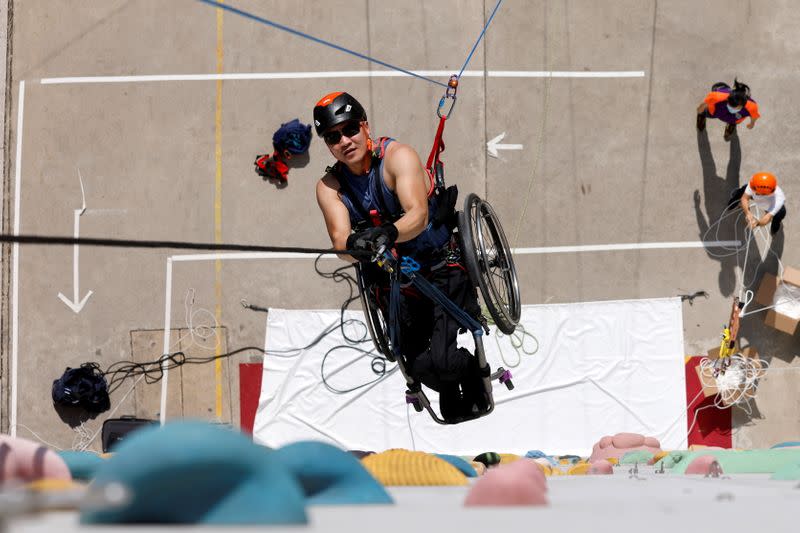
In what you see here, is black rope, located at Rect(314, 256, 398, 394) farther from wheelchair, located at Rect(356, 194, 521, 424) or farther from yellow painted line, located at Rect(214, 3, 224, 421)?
wheelchair, located at Rect(356, 194, 521, 424)

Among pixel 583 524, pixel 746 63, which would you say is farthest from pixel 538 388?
pixel 583 524

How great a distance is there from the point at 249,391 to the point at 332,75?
313cm

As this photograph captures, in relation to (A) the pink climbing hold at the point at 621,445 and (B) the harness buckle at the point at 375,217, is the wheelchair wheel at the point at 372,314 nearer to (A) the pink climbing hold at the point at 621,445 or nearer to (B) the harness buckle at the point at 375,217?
(B) the harness buckle at the point at 375,217

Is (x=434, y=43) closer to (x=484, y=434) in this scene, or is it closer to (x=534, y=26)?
(x=534, y=26)

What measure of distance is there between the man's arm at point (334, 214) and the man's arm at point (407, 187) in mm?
310

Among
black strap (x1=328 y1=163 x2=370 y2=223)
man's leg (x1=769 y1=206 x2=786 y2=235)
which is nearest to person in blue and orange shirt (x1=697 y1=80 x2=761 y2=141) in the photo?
man's leg (x1=769 y1=206 x2=786 y2=235)

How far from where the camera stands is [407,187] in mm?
5410

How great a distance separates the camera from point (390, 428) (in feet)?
29.2

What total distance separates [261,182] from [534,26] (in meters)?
3.01

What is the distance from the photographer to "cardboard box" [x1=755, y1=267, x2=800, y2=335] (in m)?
8.72

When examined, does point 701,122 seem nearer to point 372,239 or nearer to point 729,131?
point 729,131

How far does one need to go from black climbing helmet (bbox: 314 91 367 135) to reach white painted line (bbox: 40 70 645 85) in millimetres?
3901

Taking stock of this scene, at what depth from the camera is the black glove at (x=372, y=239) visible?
5.09 metres

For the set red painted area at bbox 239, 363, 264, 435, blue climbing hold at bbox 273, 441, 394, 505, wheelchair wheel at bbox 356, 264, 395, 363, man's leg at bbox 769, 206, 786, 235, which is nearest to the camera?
blue climbing hold at bbox 273, 441, 394, 505
